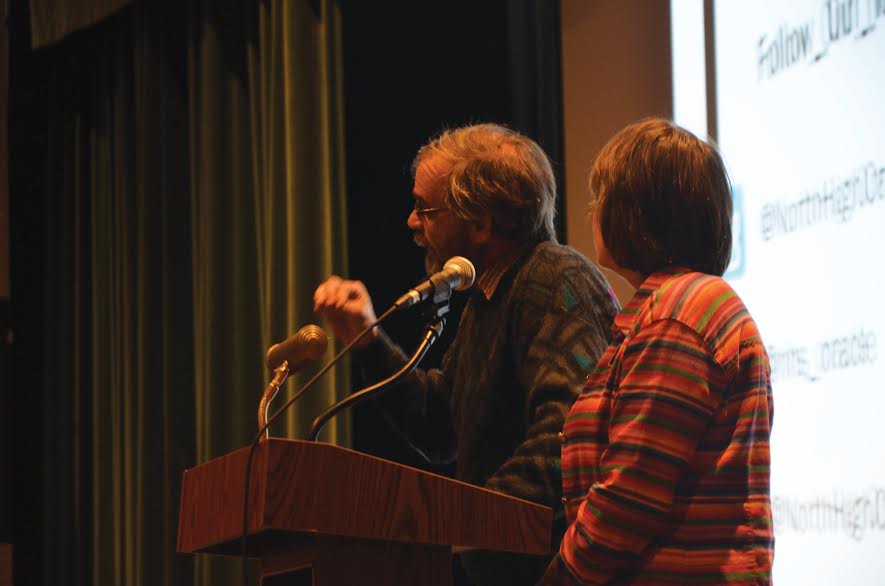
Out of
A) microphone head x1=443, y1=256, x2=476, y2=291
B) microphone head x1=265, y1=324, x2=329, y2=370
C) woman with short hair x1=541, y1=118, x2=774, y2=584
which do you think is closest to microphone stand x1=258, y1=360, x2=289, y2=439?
microphone head x1=265, y1=324, x2=329, y2=370

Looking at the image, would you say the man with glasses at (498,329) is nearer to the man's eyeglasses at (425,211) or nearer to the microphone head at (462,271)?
the man's eyeglasses at (425,211)

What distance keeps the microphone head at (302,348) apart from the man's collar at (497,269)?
499 mm

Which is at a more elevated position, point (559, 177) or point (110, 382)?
point (559, 177)

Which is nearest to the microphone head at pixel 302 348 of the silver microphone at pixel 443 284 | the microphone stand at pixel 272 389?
the microphone stand at pixel 272 389

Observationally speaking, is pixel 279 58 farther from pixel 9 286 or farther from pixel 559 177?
pixel 9 286

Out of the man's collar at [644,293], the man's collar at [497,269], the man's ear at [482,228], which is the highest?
the man's ear at [482,228]

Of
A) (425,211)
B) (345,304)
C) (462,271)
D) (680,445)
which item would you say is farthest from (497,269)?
(680,445)

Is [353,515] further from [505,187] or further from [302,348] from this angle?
[505,187]

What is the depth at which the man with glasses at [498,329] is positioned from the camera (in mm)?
1948

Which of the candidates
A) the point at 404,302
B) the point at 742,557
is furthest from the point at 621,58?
the point at 742,557

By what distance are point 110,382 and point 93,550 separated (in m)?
0.70

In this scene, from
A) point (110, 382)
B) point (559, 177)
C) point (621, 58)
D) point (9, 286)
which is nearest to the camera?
point (621, 58)

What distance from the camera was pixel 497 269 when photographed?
2266 mm

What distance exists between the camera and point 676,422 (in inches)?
60.0
